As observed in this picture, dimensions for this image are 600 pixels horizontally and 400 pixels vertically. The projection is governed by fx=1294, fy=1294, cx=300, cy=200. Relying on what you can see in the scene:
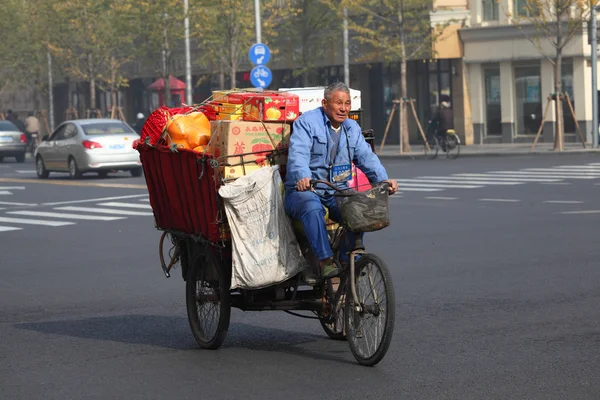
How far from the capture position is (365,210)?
25.3 ft

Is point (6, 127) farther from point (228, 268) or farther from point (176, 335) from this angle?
point (228, 268)

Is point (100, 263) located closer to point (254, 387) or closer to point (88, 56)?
point (254, 387)

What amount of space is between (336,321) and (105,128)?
24811 millimetres

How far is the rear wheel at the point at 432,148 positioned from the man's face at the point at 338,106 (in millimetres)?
30158

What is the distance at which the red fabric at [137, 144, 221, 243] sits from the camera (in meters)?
8.38

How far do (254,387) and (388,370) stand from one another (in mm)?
845

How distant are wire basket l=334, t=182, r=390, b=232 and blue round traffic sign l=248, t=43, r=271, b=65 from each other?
3243cm

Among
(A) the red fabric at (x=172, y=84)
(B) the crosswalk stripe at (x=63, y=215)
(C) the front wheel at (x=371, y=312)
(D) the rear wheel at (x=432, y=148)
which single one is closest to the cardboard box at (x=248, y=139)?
(C) the front wheel at (x=371, y=312)

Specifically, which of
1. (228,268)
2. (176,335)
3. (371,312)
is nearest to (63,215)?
(176,335)

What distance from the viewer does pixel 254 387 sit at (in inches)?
283

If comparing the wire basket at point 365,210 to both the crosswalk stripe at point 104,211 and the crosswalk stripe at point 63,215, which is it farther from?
the crosswalk stripe at point 104,211

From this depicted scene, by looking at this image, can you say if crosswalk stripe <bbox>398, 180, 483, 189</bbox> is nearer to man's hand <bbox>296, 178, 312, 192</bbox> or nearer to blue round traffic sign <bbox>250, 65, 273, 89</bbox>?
blue round traffic sign <bbox>250, 65, 273, 89</bbox>

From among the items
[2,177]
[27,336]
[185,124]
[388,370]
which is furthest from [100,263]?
[2,177]

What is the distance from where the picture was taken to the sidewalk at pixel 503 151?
36.9 m
